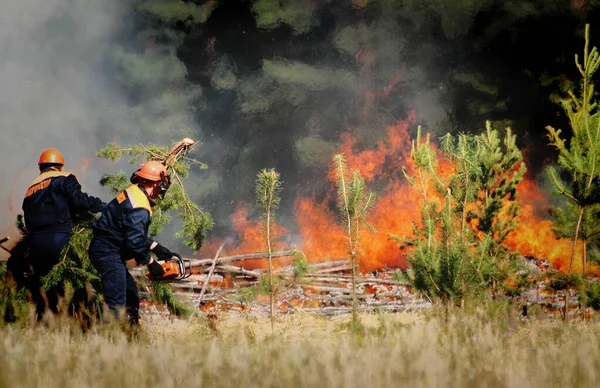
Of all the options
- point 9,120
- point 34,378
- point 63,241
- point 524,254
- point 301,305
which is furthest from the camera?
point 524,254

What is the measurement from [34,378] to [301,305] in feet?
20.4

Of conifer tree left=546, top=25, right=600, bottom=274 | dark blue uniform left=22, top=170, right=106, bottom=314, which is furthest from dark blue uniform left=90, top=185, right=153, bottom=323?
conifer tree left=546, top=25, right=600, bottom=274

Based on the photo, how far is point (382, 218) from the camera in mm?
12891

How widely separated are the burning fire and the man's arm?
6787mm

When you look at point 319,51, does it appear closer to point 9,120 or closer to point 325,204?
point 325,204

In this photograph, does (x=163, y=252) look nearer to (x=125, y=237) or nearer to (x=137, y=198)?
(x=125, y=237)

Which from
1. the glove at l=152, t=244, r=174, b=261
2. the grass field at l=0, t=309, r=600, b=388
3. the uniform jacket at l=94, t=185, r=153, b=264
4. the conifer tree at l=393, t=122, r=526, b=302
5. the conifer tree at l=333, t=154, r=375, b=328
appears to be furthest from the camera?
the conifer tree at l=333, t=154, r=375, b=328

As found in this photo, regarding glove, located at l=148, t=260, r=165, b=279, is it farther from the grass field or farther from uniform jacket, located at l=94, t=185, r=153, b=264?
the grass field

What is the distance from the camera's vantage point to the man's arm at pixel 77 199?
5.36 meters

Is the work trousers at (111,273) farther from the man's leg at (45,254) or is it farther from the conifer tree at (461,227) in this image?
the conifer tree at (461,227)

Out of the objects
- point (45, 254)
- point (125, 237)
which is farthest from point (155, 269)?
point (45, 254)

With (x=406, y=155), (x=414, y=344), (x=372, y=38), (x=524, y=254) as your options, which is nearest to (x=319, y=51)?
(x=372, y=38)

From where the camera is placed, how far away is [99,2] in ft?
38.4

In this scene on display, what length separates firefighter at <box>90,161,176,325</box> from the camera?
4.82 meters
